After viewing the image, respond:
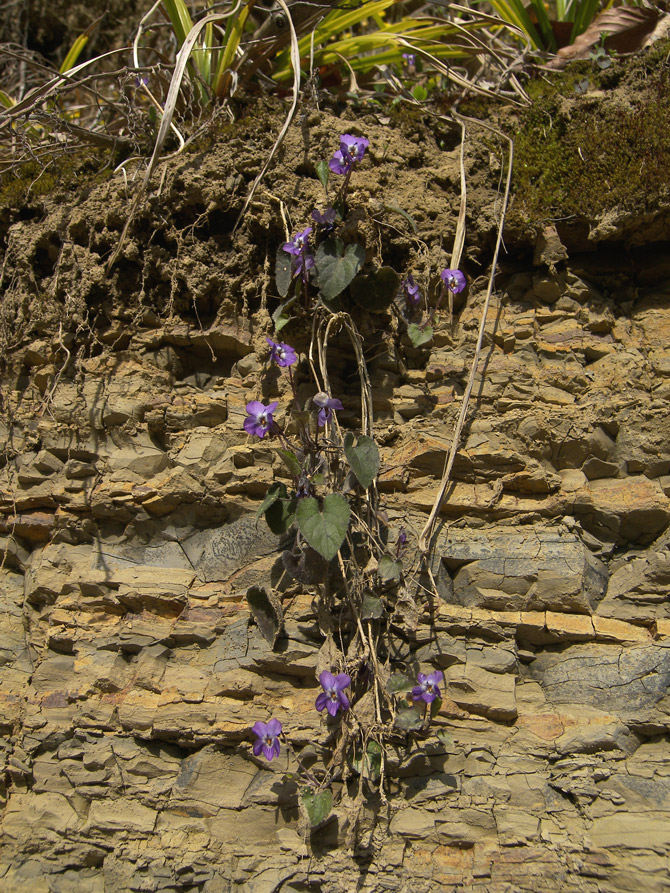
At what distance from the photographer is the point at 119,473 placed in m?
2.69

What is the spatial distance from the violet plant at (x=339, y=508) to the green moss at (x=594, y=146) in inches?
20.1

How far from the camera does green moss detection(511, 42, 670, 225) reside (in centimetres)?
273

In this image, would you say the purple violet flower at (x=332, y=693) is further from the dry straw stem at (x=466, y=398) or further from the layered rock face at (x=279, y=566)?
the dry straw stem at (x=466, y=398)

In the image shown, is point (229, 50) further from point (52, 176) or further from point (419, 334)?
point (419, 334)

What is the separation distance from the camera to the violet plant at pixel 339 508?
7.09ft

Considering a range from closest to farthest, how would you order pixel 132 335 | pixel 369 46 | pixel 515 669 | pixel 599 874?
pixel 599 874, pixel 515 669, pixel 132 335, pixel 369 46

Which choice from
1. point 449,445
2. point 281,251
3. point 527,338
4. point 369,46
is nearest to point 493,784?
point 449,445

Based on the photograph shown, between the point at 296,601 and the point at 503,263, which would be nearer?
the point at 296,601

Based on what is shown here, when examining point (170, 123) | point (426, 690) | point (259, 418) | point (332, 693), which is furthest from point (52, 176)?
point (426, 690)

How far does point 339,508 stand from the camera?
2334 millimetres

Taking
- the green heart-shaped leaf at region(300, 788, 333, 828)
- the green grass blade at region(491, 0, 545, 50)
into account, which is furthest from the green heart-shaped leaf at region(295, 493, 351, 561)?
the green grass blade at region(491, 0, 545, 50)

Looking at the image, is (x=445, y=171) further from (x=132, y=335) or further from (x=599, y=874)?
(x=599, y=874)

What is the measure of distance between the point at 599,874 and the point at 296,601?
112 cm

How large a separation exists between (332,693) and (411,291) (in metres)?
1.42
